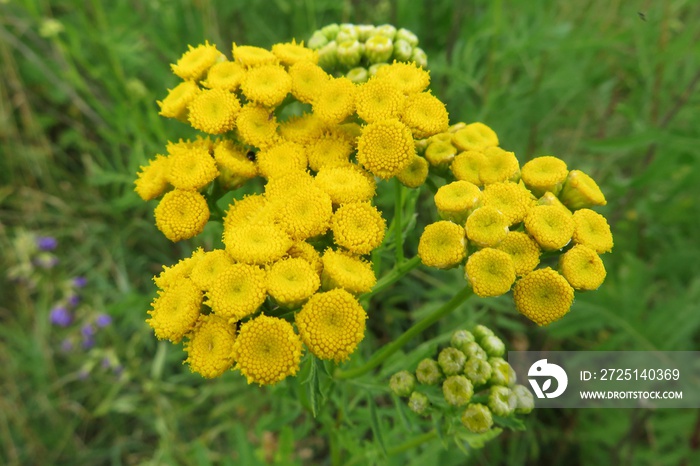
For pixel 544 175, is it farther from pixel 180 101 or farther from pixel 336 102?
pixel 180 101

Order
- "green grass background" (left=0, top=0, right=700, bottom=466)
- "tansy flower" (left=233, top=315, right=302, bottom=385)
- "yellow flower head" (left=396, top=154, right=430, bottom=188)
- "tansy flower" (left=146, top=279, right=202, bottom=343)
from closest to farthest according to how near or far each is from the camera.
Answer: "tansy flower" (left=233, top=315, right=302, bottom=385) < "tansy flower" (left=146, top=279, right=202, bottom=343) < "yellow flower head" (left=396, top=154, right=430, bottom=188) < "green grass background" (left=0, top=0, right=700, bottom=466)

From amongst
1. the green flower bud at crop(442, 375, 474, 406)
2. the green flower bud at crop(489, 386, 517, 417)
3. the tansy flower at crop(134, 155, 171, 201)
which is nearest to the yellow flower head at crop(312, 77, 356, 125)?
the tansy flower at crop(134, 155, 171, 201)

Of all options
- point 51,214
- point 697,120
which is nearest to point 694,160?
point 697,120

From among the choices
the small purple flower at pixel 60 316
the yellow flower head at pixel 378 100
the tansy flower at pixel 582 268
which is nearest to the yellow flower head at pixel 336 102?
the yellow flower head at pixel 378 100

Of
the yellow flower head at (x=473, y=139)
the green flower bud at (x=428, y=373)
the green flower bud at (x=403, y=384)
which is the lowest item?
the green flower bud at (x=403, y=384)

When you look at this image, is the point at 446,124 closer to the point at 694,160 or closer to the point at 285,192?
the point at 285,192

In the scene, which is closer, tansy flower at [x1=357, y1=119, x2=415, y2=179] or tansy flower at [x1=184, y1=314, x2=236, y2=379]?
tansy flower at [x1=184, y1=314, x2=236, y2=379]

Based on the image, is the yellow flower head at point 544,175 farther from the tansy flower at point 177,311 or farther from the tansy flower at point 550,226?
the tansy flower at point 177,311

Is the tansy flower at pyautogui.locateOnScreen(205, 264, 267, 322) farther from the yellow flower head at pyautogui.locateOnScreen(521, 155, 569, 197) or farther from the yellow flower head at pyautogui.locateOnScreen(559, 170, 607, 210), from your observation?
the yellow flower head at pyautogui.locateOnScreen(559, 170, 607, 210)

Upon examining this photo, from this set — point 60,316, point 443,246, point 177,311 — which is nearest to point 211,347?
point 177,311
